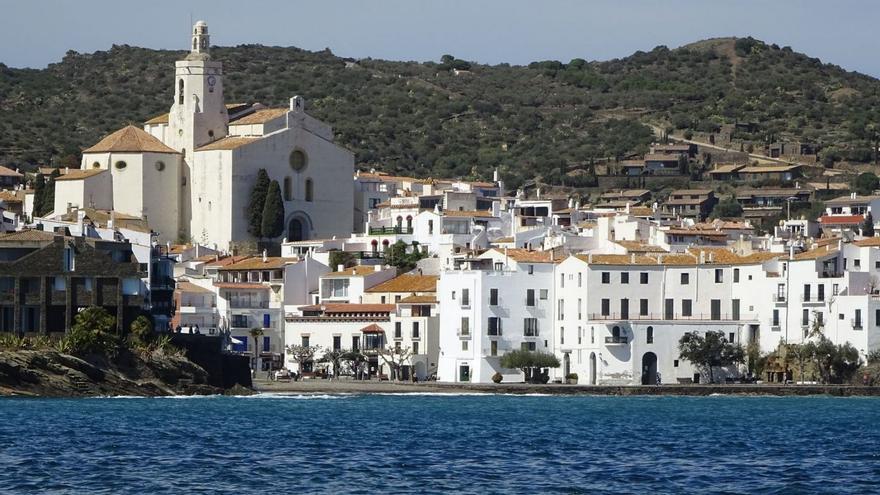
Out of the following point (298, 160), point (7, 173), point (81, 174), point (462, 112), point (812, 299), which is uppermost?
point (462, 112)

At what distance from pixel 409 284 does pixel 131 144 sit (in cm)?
2374

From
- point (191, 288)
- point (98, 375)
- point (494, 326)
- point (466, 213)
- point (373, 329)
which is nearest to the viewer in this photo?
point (98, 375)

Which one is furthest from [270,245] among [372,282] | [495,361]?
[495,361]

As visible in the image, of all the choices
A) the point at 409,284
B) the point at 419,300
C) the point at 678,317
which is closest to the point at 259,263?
the point at 409,284

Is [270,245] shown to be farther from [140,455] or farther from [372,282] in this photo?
[140,455]

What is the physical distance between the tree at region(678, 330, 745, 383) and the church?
33214mm

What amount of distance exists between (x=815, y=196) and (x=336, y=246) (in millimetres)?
44279

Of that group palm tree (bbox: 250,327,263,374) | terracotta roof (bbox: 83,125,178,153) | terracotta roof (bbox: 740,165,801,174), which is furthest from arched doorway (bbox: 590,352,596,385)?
terracotta roof (bbox: 740,165,801,174)

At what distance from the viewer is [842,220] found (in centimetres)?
11975

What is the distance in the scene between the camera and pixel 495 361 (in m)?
83.9

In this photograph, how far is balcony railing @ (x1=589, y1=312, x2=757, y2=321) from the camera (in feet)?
273

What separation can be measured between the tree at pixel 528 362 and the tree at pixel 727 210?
5477cm

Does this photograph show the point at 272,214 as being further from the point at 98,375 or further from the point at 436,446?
the point at 436,446

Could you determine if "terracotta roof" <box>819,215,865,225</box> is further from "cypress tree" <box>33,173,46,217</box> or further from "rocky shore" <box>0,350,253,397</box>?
"rocky shore" <box>0,350,253,397</box>
